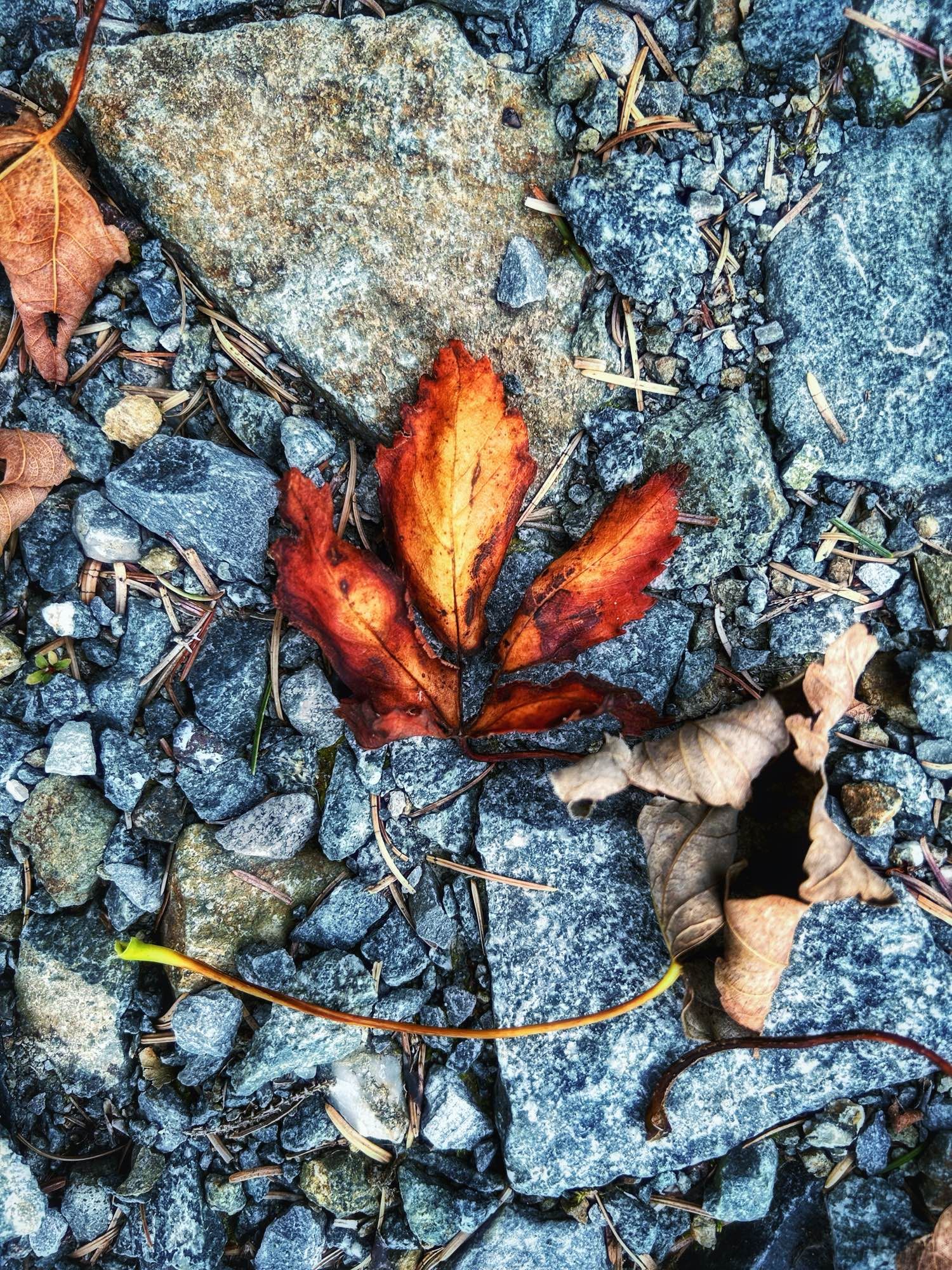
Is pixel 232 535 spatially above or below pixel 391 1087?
above

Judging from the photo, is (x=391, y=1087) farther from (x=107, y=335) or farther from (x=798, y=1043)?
(x=107, y=335)

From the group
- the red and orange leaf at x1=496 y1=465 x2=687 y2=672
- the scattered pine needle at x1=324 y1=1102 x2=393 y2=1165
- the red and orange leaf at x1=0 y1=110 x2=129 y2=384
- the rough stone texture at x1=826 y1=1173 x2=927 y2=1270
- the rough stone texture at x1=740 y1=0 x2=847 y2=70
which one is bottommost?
the rough stone texture at x1=826 y1=1173 x2=927 y2=1270

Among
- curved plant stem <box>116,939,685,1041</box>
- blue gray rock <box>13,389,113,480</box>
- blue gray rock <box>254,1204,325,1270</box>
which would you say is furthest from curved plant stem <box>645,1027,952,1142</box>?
blue gray rock <box>13,389,113,480</box>

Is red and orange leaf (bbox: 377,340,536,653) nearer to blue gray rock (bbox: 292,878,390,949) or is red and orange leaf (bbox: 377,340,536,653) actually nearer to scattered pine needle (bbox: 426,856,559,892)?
scattered pine needle (bbox: 426,856,559,892)

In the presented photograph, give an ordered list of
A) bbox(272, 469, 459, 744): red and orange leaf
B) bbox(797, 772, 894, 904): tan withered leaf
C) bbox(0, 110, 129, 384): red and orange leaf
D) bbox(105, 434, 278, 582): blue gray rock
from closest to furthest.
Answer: bbox(797, 772, 894, 904): tan withered leaf
bbox(272, 469, 459, 744): red and orange leaf
bbox(0, 110, 129, 384): red and orange leaf
bbox(105, 434, 278, 582): blue gray rock

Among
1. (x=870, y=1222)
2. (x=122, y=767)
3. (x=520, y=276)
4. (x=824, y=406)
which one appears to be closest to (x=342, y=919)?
(x=122, y=767)

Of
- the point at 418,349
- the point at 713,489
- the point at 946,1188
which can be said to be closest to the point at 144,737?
the point at 418,349

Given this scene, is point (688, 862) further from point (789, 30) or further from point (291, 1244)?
point (789, 30)
